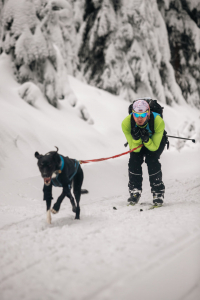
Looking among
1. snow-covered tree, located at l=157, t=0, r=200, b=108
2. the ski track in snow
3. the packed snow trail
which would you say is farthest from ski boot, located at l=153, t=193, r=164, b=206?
snow-covered tree, located at l=157, t=0, r=200, b=108

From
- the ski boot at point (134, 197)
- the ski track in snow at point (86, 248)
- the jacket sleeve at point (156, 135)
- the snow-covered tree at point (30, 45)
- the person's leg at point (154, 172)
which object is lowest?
the ski boot at point (134, 197)

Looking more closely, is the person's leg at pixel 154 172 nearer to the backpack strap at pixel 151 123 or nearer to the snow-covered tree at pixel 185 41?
the backpack strap at pixel 151 123

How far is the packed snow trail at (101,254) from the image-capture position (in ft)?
5.22

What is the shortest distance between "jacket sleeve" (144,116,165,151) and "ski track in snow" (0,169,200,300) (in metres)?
1.05

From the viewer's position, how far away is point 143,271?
Answer: 176cm

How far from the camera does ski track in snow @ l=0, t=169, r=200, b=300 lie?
1.66m

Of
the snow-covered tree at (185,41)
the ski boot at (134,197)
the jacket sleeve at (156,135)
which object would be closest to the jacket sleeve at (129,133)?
the jacket sleeve at (156,135)

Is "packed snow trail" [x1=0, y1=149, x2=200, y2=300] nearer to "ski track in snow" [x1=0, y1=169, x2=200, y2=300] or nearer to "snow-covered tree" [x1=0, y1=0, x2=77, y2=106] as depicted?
"ski track in snow" [x1=0, y1=169, x2=200, y2=300]

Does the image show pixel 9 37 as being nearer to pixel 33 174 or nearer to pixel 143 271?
pixel 33 174

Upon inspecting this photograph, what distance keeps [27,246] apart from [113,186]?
12.0 ft

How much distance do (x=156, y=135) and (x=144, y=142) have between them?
223 mm

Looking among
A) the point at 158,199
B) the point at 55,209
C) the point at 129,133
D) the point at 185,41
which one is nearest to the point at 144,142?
the point at 129,133

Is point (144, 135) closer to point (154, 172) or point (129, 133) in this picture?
point (129, 133)

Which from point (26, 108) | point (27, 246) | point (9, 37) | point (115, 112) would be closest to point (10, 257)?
point (27, 246)
